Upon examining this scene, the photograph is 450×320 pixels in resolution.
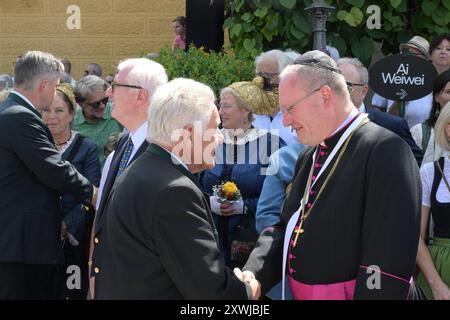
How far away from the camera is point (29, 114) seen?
3965mm

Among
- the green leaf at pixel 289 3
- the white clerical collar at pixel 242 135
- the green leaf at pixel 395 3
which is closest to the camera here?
the white clerical collar at pixel 242 135

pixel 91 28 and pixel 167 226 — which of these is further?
pixel 91 28

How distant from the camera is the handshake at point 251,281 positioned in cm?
269

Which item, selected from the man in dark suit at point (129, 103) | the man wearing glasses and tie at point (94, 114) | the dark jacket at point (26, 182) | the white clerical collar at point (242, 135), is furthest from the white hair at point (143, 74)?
the man wearing glasses and tie at point (94, 114)

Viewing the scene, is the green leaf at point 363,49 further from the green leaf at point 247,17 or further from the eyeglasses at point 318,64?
the eyeglasses at point 318,64

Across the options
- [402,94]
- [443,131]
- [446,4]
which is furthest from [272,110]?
[446,4]

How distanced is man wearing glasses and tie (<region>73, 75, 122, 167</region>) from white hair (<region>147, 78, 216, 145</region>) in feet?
8.92

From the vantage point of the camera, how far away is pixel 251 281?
2.73 meters

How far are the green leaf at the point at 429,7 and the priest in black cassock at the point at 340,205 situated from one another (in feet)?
13.2

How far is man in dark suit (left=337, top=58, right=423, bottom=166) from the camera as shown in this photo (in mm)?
4359

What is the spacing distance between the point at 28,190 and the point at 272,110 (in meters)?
1.59

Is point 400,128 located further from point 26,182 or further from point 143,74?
A: point 26,182

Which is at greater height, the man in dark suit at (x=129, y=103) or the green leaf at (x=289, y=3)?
the green leaf at (x=289, y=3)
